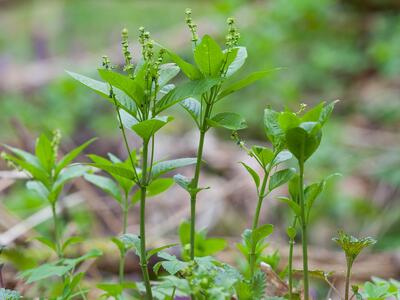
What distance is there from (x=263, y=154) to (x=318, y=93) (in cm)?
378

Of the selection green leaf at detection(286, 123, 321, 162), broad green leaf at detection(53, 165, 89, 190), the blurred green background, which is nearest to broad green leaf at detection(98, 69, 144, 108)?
green leaf at detection(286, 123, 321, 162)

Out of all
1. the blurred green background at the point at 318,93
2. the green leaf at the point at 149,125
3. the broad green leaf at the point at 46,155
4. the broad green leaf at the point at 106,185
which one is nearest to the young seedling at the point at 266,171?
the green leaf at the point at 149,125

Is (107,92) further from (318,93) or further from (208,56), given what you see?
(318,93)

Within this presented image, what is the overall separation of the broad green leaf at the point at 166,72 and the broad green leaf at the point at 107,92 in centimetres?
5

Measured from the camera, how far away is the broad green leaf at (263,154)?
78cm

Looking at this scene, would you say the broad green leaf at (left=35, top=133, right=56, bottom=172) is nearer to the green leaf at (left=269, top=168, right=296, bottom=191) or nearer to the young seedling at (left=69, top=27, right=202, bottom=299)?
the young seedling at (left=69, top=27, right=202, bottom=299)

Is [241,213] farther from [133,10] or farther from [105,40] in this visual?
[133,10]

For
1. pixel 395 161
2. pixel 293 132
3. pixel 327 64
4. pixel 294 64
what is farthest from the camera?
pixel 294 64

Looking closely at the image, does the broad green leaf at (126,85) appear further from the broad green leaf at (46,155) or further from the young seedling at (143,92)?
the broad green leaf at (46,155)

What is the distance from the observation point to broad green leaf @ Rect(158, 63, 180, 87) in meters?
0.79

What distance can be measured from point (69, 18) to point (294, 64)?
4516 millimetres

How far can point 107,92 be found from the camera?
30.8 inches

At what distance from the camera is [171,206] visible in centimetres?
299

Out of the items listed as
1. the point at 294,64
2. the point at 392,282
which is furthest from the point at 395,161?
the point at 392,282
